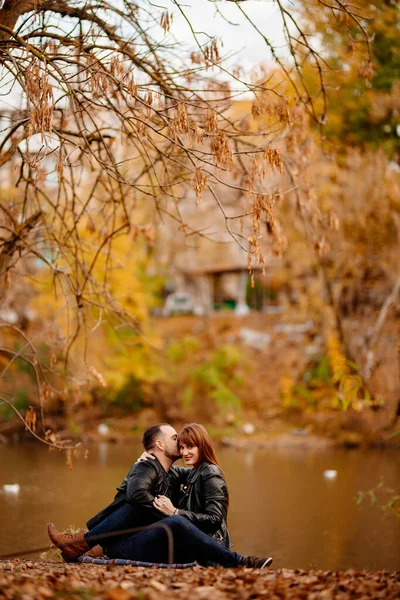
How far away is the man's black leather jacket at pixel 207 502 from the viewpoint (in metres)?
4.76

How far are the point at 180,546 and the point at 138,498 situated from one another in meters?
0.39

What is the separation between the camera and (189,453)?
4938mm

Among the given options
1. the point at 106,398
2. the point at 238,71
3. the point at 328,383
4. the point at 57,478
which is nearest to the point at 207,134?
the point at 238,71

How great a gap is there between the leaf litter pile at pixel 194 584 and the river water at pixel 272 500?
2.93 metres

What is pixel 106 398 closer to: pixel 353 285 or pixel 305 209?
pixel 353 285

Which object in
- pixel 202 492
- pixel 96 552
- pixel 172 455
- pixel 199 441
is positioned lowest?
pixel 96 552

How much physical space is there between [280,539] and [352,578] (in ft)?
14.3

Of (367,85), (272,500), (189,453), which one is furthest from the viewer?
(367,85)

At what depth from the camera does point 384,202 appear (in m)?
16.5

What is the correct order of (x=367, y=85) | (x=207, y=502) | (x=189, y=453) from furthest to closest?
(x=367, y=85)
(x=189, y=453)
(x=207, y=502)

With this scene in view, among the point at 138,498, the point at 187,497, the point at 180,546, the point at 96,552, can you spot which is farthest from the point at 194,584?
the point at 96,552

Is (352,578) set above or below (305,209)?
below

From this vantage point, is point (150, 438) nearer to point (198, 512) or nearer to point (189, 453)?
point (189, 453)

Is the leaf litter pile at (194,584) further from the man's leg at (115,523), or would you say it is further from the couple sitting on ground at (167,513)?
the man's leg at (115,523)
